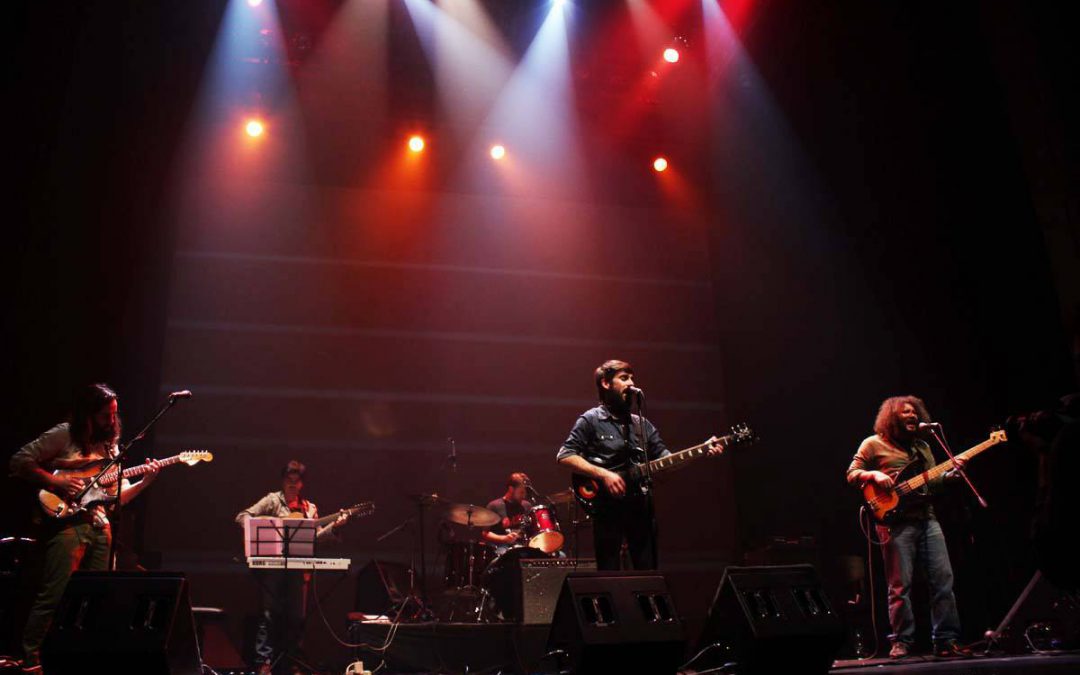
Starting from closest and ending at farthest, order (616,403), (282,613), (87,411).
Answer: (616,403)
(87,411)
(282,613)

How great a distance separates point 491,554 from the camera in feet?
A: 25.6

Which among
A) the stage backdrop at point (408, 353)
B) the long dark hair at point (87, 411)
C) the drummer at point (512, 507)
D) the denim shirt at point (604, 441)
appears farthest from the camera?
the stage backdrop at point (408, 353)

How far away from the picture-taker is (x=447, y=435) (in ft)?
31.6

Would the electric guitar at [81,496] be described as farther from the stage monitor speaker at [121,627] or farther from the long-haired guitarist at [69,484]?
the stage monitor speaker at [121,627]

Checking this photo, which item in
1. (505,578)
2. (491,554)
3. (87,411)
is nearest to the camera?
(87,411)

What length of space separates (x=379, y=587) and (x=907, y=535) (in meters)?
5.22

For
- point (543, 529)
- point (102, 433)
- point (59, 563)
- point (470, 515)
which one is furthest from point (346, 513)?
point (59, 563)

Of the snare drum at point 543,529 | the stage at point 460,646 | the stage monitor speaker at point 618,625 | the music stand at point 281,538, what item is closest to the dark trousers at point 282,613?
the music stand at point 281,538

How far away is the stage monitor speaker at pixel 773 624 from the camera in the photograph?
12.3 ft

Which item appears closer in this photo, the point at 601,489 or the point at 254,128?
the point at 601,489

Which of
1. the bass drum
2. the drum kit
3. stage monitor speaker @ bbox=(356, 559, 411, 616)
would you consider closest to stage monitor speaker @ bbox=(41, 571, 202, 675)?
the bass drum

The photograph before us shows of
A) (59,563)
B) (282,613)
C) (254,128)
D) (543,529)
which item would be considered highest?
(254,128)

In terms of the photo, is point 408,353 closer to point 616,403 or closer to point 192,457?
point 192,457

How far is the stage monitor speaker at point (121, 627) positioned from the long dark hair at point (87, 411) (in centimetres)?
193
